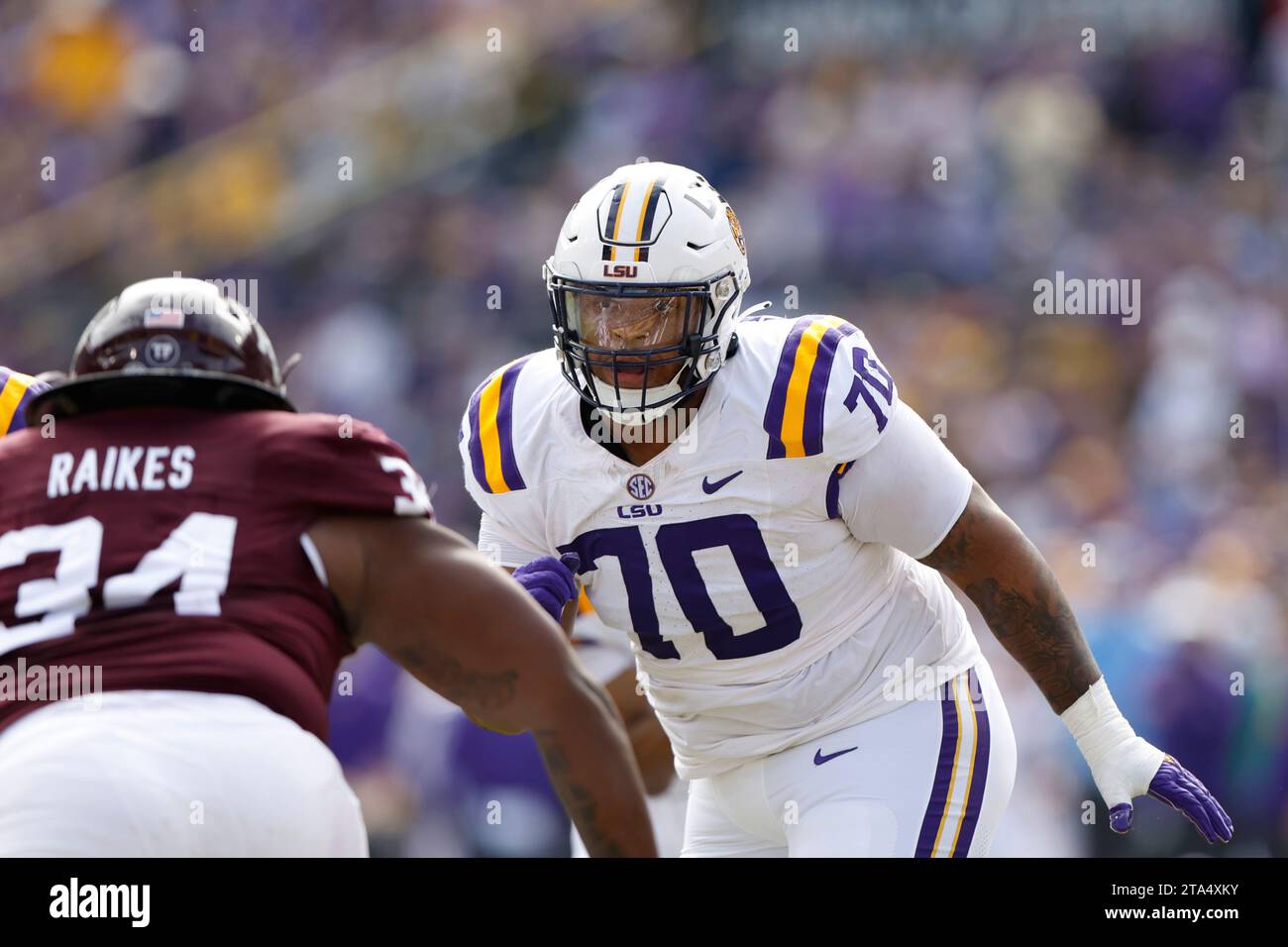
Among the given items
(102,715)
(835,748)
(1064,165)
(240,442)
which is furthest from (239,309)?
(1064,165)

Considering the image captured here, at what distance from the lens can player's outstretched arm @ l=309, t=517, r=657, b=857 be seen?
8.40 ft

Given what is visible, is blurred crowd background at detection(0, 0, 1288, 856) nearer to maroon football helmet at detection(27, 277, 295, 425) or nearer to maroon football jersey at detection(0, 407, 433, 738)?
maroon football helmet at detection(27, 277, 295, 425)

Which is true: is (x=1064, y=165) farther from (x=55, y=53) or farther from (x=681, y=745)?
(x=681, y=745)

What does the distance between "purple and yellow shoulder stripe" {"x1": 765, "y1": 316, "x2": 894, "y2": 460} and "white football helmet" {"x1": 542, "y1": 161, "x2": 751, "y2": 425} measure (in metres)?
0.15

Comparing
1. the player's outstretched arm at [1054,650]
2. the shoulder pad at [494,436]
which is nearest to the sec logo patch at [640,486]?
the shoulder pad at [494,436]

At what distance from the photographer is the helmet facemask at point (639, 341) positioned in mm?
3590

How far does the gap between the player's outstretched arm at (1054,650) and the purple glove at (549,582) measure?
721mm

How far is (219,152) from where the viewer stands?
37.6 ft

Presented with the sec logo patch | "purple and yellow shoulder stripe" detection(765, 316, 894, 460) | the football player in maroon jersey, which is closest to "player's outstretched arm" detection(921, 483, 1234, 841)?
"purple and yellow shoulder stripe" detection(765, 316, 894, 460)

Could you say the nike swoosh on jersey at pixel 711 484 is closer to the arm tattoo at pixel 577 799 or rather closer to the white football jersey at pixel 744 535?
the white football jersey at pixel 744 535

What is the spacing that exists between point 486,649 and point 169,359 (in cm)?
63

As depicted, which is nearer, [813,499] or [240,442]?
[240,442]

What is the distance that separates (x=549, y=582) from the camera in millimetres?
3496
